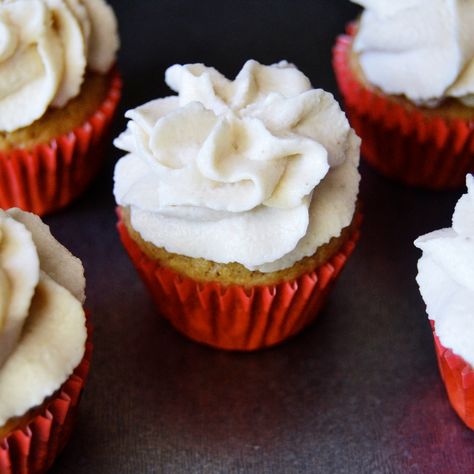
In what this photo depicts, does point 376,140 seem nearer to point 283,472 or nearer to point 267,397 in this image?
point 267,397

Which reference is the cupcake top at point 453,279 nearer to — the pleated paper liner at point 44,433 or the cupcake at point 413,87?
A: the cupcake at point 413,87

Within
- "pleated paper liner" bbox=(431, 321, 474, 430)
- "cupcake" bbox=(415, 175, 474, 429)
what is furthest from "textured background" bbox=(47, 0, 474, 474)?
"cupcake" bbox=(415, 175, 474, 429)

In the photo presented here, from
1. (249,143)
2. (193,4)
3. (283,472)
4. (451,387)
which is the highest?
(249,143)

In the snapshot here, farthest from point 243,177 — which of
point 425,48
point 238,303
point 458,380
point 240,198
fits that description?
point 425,48

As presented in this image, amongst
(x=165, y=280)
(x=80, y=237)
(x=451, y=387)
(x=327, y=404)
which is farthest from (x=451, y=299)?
(x=80, y=237)

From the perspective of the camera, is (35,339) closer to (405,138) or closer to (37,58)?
(37,58)

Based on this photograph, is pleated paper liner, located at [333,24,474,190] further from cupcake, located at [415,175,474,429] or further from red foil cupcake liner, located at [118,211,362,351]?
cupcake, located at [415,175,474,429]
